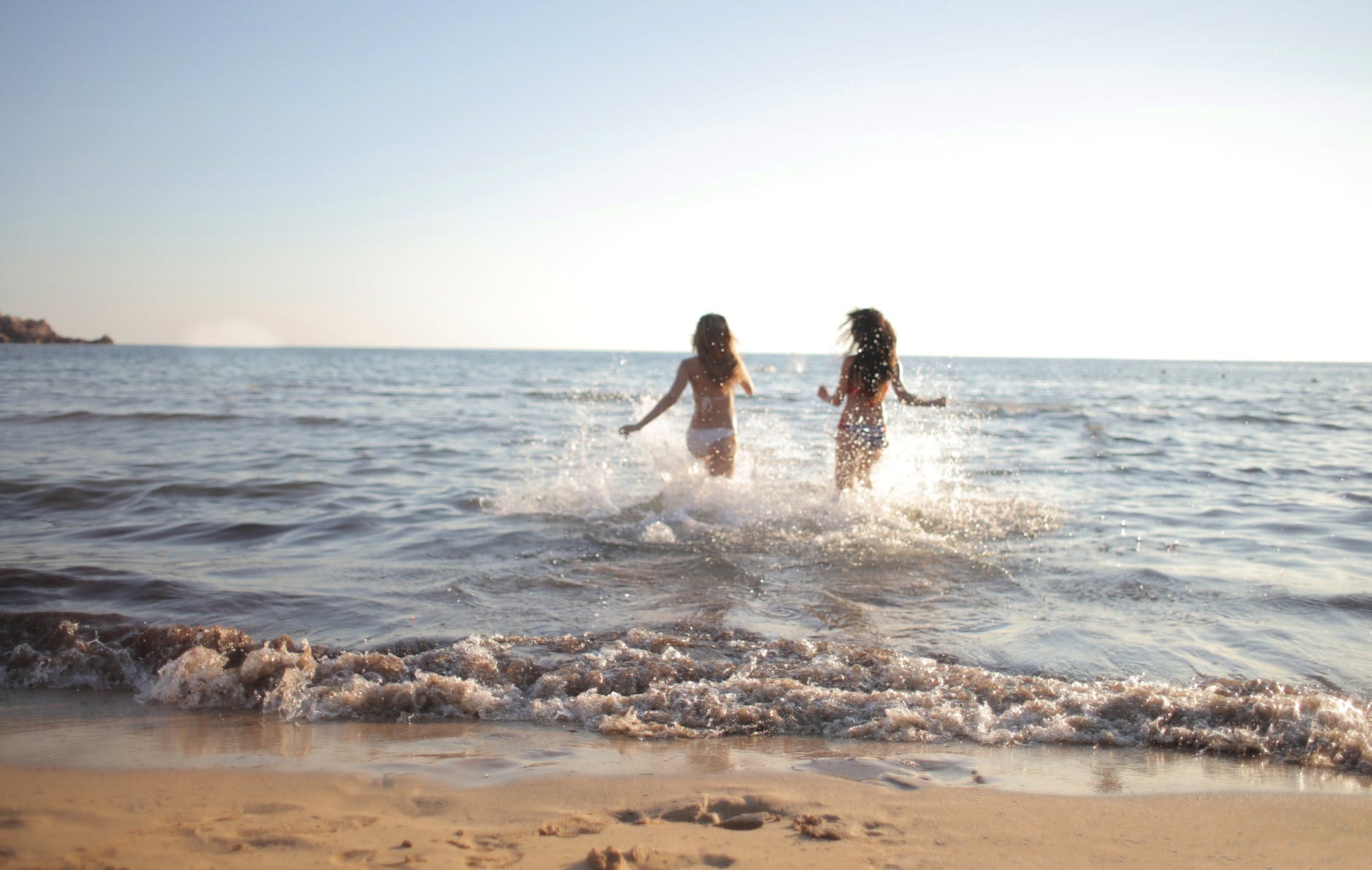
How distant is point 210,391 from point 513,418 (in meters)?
11.4

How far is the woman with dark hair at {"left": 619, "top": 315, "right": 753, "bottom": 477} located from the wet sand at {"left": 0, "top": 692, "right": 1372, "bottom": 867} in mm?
4690

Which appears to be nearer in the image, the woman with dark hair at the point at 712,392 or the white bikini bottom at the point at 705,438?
the woman with dark hair at the point at 712,392

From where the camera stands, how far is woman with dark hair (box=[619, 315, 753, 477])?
7.55 meters

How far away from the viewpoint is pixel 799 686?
363 centimetres

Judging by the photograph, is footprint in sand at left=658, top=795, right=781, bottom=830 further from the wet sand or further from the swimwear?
the swimwear

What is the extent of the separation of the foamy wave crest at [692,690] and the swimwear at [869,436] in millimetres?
3769

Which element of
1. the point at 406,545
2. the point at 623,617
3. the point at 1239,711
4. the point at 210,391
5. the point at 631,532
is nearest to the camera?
the point at 1239,711

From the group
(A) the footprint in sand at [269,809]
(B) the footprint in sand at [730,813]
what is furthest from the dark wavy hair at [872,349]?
(A) the footprint in sand at [269,809]

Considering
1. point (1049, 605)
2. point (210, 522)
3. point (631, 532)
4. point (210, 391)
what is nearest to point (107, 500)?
point (210, 522)

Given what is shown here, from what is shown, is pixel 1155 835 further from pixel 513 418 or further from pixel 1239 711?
pixel 513 418

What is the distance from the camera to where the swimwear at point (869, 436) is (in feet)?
25.4

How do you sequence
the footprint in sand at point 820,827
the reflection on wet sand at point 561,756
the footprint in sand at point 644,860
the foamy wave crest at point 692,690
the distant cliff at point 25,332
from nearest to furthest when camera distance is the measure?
the footprint in sand at point 644,860 → the footprint in sand at point 820,827 → the reflection on wet sand at point 561,756 → the foamy wave crest at point 692,690 → the distant cliff at point 25,332

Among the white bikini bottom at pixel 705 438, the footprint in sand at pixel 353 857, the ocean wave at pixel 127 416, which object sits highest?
the white bikini bottom at pixel 705 438

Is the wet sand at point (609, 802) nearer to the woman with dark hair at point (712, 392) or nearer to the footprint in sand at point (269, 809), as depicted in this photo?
the footprint in sand at point (269, 809)
